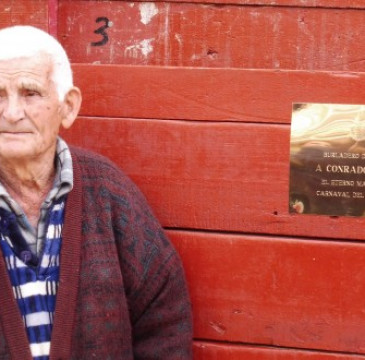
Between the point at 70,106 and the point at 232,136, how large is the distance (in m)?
0.44

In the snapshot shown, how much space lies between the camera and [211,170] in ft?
6.32

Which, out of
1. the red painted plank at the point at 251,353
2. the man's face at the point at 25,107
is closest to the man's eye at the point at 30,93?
the man's face at the point at 25,107

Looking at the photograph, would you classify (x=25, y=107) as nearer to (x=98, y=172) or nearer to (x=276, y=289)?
(x=98, y=172)

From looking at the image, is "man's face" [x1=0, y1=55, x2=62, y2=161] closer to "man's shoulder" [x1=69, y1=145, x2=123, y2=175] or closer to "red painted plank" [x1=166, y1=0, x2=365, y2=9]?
"man's shoulder" [x1=69, y1=145, x2=123, y2=175]

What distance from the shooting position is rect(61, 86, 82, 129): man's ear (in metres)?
1.76

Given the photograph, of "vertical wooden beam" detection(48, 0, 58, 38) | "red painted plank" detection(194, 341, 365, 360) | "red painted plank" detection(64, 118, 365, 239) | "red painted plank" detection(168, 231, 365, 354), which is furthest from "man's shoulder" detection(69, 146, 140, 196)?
"red painted plank" detection(194, 341, 365, 360)

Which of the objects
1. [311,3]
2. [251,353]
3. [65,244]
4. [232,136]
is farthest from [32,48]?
[251,353]

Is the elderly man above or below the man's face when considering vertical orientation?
below

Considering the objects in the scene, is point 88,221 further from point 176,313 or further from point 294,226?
point 294,226

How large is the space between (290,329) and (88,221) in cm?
63

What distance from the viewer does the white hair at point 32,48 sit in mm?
1647

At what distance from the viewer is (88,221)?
69.1 inches

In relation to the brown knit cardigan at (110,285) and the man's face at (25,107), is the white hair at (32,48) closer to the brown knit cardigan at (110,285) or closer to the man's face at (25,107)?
the man's face at (25,107)

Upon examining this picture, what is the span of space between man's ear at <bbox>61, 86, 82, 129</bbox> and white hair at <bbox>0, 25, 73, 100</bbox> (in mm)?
33
